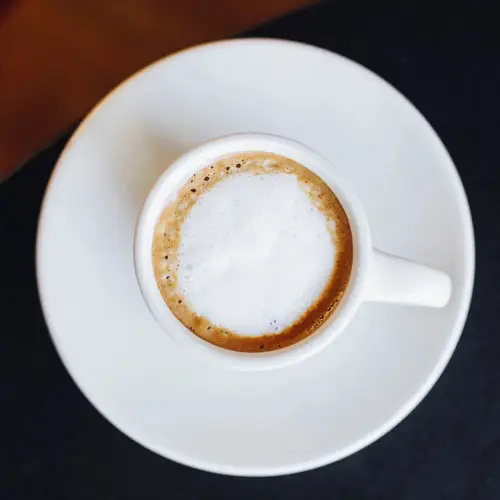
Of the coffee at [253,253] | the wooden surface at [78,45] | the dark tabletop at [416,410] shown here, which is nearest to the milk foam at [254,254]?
the coffee at [253,253]

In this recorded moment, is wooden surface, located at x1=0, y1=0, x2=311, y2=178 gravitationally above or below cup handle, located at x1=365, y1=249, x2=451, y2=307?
above

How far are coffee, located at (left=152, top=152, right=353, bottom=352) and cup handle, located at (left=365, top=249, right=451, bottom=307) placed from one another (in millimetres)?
42

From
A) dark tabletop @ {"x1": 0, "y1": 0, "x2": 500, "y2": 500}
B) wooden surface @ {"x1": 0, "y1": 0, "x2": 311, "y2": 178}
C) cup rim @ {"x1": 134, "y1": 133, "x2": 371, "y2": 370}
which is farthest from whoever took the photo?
wooden surface @ {"x1": 0, "y1": 0, "x2": 311, "y2": 178}

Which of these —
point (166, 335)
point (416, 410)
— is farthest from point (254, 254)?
point (416, 410)

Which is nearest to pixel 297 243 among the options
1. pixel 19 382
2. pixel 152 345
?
pixel 152 345

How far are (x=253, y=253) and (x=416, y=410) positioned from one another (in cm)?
32

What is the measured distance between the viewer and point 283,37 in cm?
100

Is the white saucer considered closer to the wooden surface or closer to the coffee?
the coffee

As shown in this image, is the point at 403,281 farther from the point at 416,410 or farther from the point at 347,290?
the point at 416,410

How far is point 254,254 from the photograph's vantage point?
829 mm

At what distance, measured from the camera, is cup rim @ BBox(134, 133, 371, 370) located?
0.79 meters

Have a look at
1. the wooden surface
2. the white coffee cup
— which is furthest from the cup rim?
the wooden surface

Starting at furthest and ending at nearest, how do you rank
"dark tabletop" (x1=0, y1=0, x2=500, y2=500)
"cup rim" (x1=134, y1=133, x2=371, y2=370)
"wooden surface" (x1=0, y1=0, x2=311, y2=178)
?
"wooden surface" (x1=0, y1=0, x2=311, y2=178) → "dark tabletop" (x1=0, y1=0, x2=500, y2=500) → "cup rim" (x1=134, y1=133, x2=371, y2=370)

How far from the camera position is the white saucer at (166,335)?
881 millimetres
